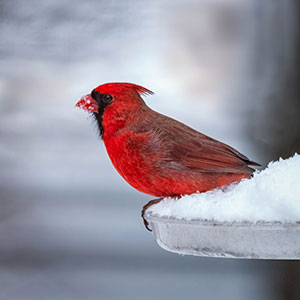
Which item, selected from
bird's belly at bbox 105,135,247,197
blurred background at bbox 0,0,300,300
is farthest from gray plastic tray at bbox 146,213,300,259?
blurred background at bbox 0,0,300,300

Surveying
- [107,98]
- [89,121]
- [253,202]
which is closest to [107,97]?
[107,98]

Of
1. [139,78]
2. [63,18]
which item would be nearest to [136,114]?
[139,78]

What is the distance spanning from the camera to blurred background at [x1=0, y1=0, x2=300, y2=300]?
230 centimetres

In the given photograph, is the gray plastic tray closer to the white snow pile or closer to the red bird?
the white snow pile

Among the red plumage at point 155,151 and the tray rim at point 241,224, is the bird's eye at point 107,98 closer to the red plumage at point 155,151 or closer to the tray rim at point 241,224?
the red plumage at point 155,151

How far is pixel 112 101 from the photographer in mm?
1037

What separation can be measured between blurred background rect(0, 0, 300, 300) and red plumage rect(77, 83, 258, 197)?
44.4 inches

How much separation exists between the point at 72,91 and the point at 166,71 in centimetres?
43

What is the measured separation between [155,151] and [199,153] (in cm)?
8

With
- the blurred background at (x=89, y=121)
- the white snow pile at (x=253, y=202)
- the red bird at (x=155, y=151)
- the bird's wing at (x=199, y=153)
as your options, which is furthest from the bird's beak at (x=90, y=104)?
the blurred background at (x=89, y=121)

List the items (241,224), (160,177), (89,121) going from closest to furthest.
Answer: (241,224) → (160,177) → (89,121)

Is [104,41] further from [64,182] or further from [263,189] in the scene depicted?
[263,189]

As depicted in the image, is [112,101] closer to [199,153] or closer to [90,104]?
[90,104]

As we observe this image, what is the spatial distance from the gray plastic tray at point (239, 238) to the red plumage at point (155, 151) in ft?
0.62
